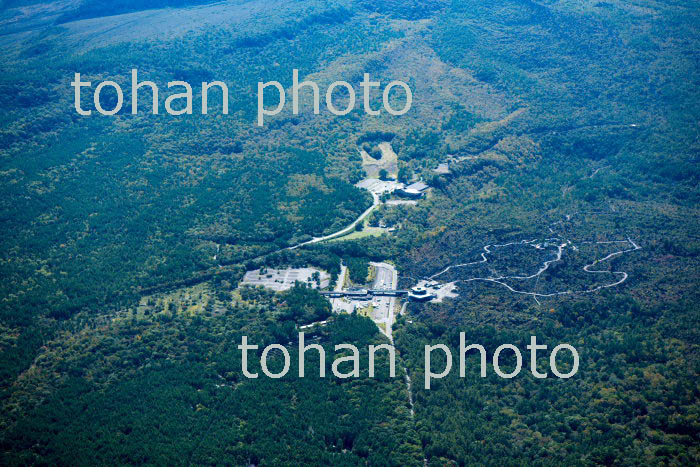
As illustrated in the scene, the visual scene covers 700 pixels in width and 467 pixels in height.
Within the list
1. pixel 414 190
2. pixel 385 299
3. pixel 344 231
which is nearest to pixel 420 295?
pixel 385 299

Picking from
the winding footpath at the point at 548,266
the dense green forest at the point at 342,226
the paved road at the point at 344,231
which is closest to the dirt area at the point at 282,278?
the dense green forest at the point at 342,226

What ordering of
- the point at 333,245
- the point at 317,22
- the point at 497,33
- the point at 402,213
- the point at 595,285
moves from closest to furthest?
the point at 595,285
the point at 333,245
the point at 402,213
the point at 497,33
the point at 317,22

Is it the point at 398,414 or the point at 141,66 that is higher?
the point at 141,66

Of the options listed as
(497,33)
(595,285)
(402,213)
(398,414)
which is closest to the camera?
(398,414)

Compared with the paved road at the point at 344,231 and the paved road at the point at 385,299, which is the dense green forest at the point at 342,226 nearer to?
the paved road at the point at 344,231

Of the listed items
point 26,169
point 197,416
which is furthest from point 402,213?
point 26,169

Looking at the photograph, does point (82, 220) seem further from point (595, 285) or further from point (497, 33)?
point (497, 33)

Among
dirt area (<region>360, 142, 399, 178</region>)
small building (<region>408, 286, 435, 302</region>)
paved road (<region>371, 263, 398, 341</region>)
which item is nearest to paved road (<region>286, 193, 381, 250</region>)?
paved road (<region>371, 263, 398, 341</region>)

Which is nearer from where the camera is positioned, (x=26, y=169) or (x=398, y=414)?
(x=398, y=414)

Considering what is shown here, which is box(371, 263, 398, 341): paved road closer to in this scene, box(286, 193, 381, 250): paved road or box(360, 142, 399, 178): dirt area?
box(286, 193, 381, 250): paved road

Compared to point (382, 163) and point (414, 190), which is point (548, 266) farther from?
point (382, 163)
